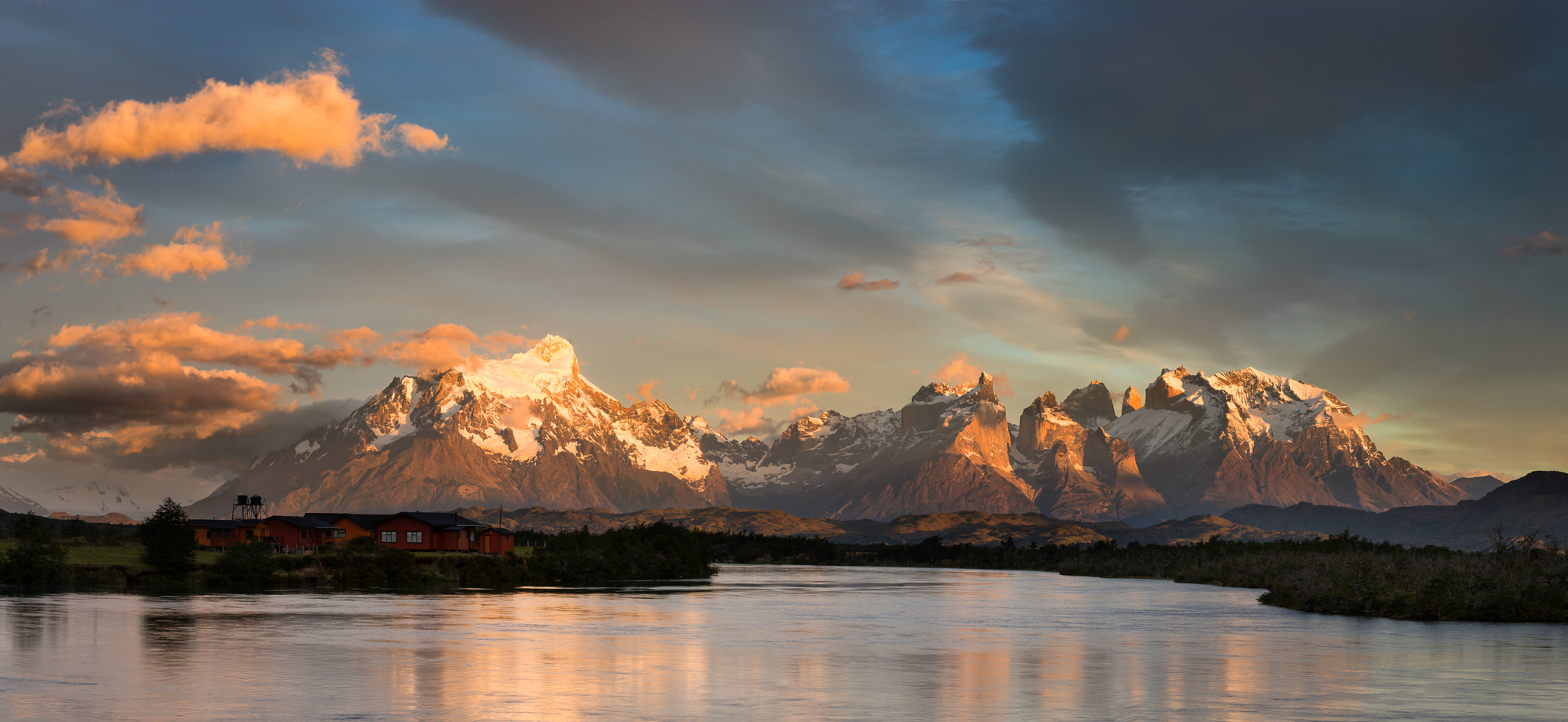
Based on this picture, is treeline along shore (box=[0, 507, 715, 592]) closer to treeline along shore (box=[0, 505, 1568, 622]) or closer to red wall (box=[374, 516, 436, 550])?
treeline along shore (box=[0, 505, 1568, 622])

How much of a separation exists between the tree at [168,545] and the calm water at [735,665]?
2940cm

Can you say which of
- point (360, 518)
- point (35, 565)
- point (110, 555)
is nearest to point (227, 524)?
point (360, 518)

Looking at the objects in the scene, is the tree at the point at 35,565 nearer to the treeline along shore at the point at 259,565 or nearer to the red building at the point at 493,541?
the treeline along shore at the point at 259,565

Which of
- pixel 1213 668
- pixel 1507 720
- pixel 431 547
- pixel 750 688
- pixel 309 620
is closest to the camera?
pixel 1507 720

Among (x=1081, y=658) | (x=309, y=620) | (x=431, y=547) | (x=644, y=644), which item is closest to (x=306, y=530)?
(x=431, y=547)

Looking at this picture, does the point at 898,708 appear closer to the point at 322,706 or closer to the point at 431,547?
the point at 322,706

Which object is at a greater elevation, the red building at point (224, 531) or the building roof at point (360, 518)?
the building roof at point (360, 518)

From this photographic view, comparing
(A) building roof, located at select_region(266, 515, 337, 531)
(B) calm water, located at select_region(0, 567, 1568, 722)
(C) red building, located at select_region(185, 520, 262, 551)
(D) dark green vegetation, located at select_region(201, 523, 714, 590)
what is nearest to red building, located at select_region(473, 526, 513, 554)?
(D) dark green vegetation, located at select_region(201, 523, 714, 590)

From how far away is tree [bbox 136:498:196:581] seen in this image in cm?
11200

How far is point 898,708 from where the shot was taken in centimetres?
3556

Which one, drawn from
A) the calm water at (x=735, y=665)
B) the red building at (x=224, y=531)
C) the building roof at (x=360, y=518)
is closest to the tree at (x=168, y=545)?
the calm water at (x=735, y=665)

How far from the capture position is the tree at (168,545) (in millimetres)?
112000

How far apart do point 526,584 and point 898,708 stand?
103662 millimetres

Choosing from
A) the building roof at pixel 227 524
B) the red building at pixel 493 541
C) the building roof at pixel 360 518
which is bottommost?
the red building at pixel 493 541
